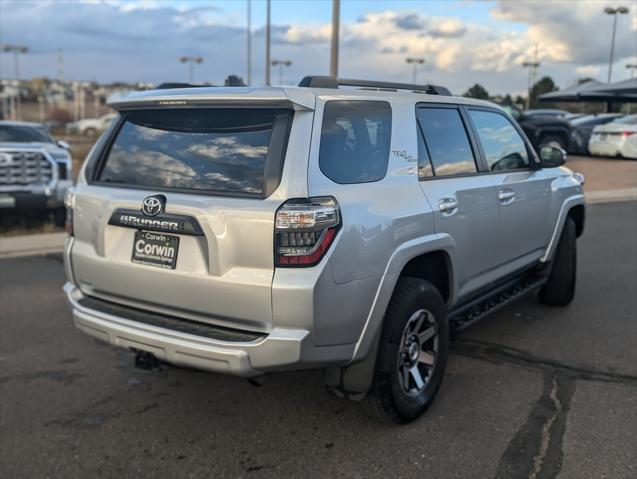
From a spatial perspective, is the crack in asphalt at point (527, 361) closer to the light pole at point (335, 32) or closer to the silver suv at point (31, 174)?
the silver suv at point (31, 174)

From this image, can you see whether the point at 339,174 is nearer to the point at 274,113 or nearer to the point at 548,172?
the point at 274,113

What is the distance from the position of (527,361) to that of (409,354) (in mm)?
1425

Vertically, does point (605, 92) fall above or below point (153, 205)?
above

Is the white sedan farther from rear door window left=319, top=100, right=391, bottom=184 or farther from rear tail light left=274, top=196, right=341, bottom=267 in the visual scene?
rear tail light left=274, top=196, right=341, bottom=267

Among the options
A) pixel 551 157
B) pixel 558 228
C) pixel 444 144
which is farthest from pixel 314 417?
pixel 551 157

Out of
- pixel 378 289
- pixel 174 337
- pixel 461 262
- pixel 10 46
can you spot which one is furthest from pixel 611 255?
pixel 10 46

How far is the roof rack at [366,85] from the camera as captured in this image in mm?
3375

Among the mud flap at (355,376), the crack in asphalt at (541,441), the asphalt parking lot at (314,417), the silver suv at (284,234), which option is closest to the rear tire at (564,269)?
the asphalt parking lot at (314,417)

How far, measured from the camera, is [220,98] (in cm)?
317

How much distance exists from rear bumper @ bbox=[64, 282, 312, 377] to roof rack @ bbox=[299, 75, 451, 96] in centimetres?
134

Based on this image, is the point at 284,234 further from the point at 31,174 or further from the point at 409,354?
the point at 31,174

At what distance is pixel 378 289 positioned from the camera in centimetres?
317

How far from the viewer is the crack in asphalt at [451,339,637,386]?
13.9ft

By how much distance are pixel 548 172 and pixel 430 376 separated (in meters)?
2.59
